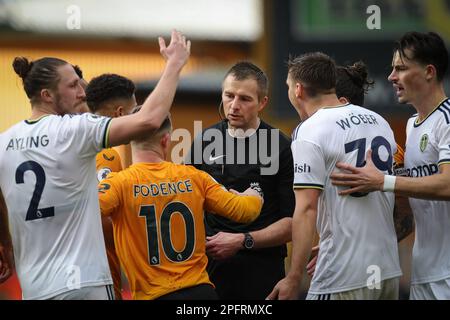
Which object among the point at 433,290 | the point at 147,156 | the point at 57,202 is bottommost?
the point at 433,290

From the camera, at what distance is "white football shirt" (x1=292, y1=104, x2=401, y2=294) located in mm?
6590

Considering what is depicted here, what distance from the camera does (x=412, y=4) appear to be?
16047mm

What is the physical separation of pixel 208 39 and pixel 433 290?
13318 millimetres

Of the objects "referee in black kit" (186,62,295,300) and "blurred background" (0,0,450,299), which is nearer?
"referee in black kit" (186,62,295,300)

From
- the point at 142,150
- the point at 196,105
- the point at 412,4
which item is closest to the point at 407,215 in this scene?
the point at 142,150

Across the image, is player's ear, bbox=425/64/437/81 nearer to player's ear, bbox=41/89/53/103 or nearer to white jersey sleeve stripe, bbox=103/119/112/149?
white jersey sleeve stripe, bbox=103/119/112/149

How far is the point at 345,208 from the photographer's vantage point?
662 centimetres

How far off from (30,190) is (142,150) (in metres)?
0.89

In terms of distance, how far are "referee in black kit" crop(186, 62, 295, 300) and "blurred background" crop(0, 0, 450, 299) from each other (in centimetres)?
771

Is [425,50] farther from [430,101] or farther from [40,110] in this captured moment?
[40,110]

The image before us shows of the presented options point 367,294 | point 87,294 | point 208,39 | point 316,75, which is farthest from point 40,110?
point 208,39

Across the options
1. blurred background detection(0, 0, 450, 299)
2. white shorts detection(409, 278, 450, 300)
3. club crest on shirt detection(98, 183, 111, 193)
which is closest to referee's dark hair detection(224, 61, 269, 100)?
club crest on shirt detection(98, 183, 111, 193)

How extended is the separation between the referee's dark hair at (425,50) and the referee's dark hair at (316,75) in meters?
0.58

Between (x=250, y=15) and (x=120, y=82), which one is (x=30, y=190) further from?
(x=250, y=15)
